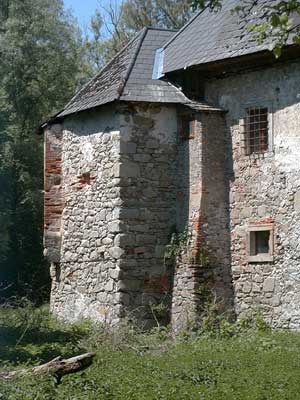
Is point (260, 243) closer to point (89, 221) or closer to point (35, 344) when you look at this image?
point (89, 221)

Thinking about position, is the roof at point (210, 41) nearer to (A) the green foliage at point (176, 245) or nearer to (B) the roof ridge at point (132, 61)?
(B) the roof ridge at point (132, 61)

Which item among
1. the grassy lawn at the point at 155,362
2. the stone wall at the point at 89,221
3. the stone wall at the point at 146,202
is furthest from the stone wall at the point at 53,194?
the stone wall at the point at 146,202

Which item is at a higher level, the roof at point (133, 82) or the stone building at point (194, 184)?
the roof at point (133, 82)

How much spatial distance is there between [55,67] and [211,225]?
46.0ft

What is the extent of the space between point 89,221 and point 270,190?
4088 millimetres

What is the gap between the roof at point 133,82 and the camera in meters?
17.1

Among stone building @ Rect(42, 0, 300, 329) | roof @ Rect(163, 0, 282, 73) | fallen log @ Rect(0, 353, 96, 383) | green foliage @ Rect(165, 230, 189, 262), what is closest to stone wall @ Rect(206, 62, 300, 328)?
stone building @ Rect(42, 0, 300, 329)

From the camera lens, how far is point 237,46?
639 inches

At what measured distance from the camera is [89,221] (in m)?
17.7

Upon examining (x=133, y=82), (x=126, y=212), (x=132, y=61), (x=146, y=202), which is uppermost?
(x=132, y=61)

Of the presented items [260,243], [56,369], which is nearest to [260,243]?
[260,243]

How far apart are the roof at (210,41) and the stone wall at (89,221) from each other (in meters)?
1.98

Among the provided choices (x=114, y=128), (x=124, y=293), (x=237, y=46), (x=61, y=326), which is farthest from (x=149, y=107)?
(x=61, y=326)

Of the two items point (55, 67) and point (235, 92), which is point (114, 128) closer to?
point (235, 92)
